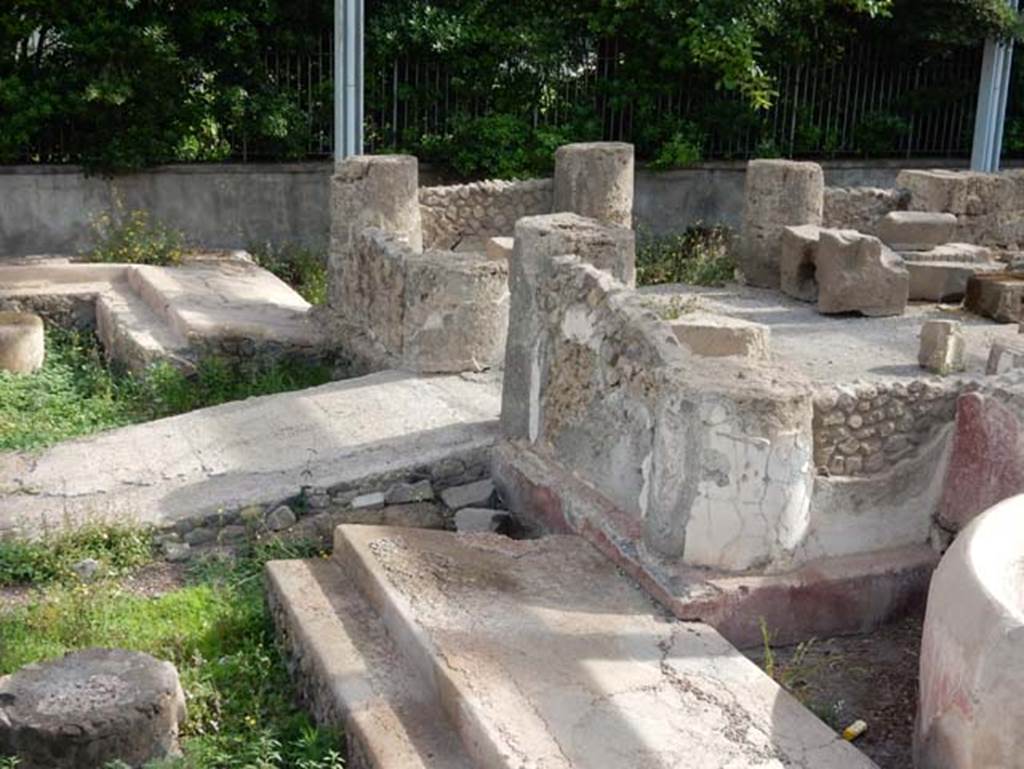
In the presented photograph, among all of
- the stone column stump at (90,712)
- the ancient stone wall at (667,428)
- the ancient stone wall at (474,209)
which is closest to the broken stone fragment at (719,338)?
the ancient stone wall at (667,428)

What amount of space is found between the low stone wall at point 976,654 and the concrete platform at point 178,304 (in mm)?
5967

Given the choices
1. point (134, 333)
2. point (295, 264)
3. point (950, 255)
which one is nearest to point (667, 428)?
point (134, 333)

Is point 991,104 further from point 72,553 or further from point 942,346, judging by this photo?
point 72,553

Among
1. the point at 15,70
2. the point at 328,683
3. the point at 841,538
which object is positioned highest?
the point at 15,70

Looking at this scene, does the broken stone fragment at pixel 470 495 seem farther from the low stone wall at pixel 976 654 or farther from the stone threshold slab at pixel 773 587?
the low stone wall at pixel 976 654

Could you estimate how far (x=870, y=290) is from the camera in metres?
11.2

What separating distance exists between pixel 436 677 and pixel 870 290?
758 centimetres

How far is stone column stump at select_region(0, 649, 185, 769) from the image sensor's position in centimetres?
450

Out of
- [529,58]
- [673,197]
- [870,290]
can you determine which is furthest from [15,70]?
[870,290]

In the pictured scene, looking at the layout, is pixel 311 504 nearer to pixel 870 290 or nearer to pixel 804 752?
pixel 804 752

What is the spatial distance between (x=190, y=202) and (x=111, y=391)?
16.6 ft

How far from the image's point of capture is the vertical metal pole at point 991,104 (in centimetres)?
1561

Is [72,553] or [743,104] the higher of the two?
[743,104]

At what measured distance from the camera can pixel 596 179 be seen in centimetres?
1206
